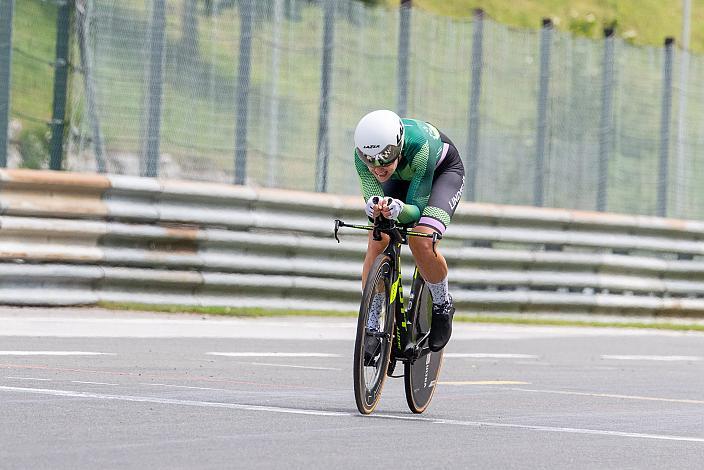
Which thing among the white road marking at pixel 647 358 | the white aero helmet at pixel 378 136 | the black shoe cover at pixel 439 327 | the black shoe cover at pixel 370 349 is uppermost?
the white aero helmet at pixel 378 136

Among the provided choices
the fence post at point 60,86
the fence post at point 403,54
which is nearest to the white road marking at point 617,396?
the fence post at point 60,86

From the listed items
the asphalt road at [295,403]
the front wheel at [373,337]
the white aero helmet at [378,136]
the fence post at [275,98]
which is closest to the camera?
the asphalt road at [295,403]

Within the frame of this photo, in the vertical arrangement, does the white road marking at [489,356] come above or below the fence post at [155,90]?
below

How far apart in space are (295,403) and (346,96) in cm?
951

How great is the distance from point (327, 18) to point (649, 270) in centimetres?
546

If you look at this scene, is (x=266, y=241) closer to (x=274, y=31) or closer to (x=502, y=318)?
(x=274, y=31)

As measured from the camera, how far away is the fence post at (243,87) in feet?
55.5

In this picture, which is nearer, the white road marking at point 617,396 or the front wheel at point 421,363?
the front wheel at point 421,363

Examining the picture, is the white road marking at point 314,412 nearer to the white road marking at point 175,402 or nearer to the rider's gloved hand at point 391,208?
the white road marking at point 175,402

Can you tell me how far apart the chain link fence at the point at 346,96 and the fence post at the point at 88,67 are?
0.01 meters

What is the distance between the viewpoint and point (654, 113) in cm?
2111

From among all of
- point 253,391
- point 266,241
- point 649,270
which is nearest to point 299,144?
point 266,241

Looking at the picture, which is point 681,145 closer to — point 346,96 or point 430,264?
point 346,96

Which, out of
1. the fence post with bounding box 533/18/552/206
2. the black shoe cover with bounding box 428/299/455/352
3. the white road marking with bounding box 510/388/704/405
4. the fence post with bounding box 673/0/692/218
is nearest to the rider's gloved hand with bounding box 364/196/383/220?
the black shoe cover with bounding box 428/299/455/352
